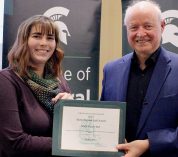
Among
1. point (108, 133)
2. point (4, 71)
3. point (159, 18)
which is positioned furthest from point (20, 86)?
point (159, 18)

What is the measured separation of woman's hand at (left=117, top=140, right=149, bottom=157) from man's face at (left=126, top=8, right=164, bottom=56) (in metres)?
0.49

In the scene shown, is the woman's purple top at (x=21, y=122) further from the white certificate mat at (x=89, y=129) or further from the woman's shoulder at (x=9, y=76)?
the white certificate mat at (x=89, y=129)

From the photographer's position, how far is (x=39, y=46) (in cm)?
188

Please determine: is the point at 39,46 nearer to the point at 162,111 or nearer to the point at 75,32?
the point at 162,111

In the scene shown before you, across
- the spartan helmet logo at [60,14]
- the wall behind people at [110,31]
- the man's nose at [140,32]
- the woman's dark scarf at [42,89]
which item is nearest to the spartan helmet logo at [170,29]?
the wall behind people at [110,31]

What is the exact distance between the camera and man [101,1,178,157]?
169 centimetres

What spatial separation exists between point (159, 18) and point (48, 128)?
2.77 ft

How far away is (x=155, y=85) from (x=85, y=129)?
1.41 ft

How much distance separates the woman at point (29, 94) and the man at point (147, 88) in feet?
1.19

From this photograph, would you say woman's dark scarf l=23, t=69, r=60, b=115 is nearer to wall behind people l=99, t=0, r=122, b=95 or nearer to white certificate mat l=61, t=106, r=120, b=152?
white certificate mat l=61, t=106, r=120, b=152

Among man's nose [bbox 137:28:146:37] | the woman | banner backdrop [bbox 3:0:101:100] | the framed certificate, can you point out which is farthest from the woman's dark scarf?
banner backdrop [bbox 3:0:101:100]

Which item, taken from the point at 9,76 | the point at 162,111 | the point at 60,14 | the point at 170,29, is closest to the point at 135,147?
the point at 162,111

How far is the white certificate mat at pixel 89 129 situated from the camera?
171 centimetres

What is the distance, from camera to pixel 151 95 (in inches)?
68.7
